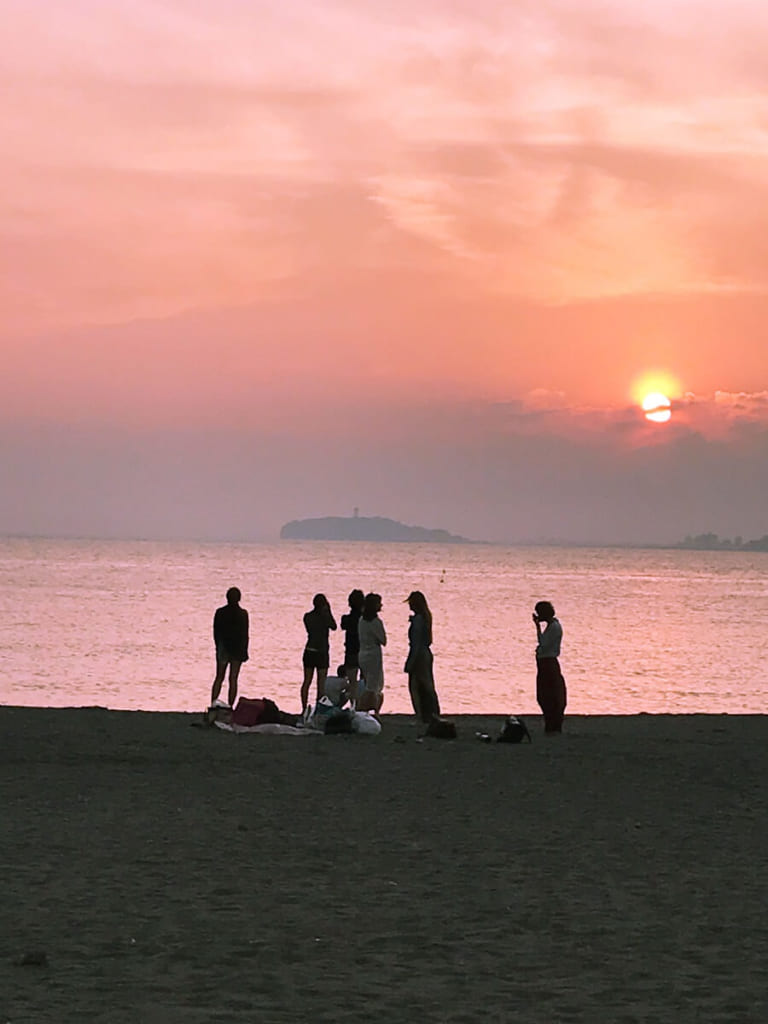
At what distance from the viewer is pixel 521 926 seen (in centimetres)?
893

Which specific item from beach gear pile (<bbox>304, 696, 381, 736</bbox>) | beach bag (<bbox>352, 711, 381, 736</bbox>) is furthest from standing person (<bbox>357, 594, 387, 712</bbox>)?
beach bag (<bbox>352, 711, 381, 736</bbox>)

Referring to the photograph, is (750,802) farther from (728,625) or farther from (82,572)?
(82,572)

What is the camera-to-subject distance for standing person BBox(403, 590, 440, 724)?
69.9 ft

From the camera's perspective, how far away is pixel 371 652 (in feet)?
70.5

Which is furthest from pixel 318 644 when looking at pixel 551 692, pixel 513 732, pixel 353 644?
pixel 513 732

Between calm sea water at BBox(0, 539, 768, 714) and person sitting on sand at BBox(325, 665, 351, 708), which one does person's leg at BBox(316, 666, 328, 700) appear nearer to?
person sitting on sand at BBox(325, 665, 351, 708)

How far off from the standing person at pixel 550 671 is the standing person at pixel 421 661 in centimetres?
145

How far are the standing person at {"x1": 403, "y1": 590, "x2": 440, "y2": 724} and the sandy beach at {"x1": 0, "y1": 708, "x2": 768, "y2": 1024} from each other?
10.7ft

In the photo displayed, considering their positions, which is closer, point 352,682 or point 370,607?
point 370,607

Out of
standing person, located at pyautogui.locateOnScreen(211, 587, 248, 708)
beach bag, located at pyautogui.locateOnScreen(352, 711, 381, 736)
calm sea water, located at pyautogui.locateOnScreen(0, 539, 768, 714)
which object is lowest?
calm sea water, located at pyautogui.locateOnScreen(0, 539, 768, 714)

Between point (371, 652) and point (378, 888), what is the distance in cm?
1147

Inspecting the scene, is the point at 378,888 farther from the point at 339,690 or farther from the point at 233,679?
the point at 339,690

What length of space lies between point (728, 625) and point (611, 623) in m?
6.15

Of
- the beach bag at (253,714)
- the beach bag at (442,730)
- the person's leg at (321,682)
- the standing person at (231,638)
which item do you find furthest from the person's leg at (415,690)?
the standing person at (231,638)
